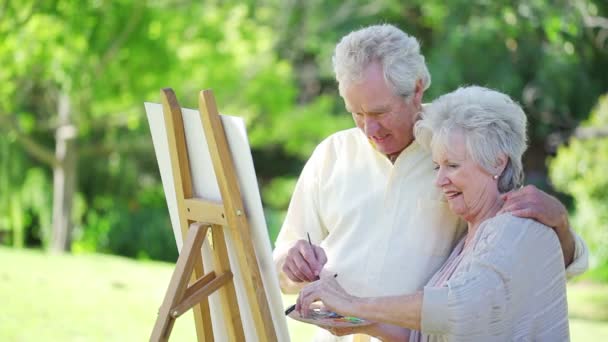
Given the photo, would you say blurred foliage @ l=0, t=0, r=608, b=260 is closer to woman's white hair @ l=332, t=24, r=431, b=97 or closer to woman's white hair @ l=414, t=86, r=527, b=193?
woman's white hair @ l=332, t=24, r=431, b=97

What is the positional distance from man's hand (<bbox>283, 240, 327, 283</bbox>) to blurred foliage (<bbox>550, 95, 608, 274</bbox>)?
8035 millimetres

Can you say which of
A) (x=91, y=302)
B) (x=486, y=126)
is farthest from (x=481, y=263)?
(x=91, y=302)

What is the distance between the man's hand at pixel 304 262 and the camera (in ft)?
8.59

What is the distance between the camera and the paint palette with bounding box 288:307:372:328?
95.0 inches

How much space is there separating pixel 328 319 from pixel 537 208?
1.88ft

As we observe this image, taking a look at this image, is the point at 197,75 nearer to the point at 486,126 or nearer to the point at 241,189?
the point at 241,189

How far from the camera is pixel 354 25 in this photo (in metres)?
16.8

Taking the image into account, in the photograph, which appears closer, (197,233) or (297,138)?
(197,233)

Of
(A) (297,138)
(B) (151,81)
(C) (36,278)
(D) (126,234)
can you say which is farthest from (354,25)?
(C) (36,278)

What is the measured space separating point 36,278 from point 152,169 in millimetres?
8072

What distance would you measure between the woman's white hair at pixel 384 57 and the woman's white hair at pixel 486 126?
0.15m

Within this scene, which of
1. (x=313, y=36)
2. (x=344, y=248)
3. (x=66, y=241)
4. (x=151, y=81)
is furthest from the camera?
(x=313, y=36)

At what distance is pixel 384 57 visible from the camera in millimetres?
2590

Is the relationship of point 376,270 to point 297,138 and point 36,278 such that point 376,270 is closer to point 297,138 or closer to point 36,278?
point 36,278
